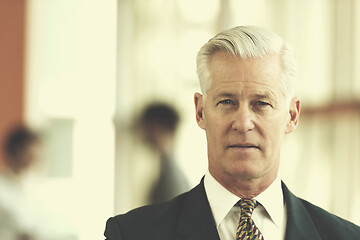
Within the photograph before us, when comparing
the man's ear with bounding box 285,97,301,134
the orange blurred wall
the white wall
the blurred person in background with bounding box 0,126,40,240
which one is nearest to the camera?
the man's ear with bounding box 285,97,301,134

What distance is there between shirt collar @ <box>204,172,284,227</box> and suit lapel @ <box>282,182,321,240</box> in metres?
0.03

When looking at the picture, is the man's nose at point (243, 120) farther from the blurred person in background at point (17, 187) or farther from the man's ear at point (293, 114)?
the blurred person in background at point (17, 187)

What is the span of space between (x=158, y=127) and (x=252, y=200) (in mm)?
3453

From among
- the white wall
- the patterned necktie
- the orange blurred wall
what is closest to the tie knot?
the patterned necktie

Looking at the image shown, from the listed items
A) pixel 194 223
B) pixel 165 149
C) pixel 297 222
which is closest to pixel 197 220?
pixel 194 223

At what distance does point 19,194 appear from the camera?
4.94 m

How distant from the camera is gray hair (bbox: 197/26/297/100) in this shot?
1.62m

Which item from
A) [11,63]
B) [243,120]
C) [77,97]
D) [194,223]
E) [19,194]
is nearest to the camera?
[243,120]

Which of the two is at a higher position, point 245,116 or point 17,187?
point 245,116

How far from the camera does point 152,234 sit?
1.66 m

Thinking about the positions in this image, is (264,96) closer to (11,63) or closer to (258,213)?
(258,213)

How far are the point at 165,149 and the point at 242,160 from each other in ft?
11.3

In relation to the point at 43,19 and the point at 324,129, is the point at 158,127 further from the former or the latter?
the point at 43,19

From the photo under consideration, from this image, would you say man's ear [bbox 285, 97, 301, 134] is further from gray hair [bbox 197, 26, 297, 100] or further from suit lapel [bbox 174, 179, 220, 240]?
suit lapel [bbox 174, 179, 220, 240]
